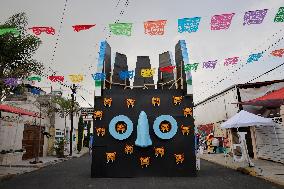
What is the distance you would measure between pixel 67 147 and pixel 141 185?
25.7 meters

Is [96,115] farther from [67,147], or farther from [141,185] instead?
[67,147]

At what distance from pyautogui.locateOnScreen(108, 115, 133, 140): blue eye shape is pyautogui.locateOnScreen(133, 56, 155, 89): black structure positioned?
3299 mm

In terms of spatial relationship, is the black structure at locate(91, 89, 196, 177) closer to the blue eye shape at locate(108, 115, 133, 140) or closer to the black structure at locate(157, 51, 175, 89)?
the blue eye shape at locate(108, 115, 133, 140)

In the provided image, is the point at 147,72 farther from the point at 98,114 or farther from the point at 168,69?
the point at 98,114

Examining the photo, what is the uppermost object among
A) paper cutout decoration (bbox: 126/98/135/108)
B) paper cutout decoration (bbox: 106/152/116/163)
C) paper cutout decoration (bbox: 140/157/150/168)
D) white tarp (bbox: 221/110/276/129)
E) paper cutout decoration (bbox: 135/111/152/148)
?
paper cutout decoration (bbox: 126/98/135/108)

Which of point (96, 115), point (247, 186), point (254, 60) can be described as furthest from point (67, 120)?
point (247, 186)

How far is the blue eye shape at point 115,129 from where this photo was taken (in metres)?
10.9

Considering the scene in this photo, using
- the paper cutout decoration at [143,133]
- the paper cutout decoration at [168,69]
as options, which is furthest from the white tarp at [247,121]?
the paper cutout decoration at [143,133]

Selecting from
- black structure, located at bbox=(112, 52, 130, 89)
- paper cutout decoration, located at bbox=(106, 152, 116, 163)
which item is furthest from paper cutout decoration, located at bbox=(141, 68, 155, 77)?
paper cutout decoration, located at bbox=(106, 152, 116, 163)

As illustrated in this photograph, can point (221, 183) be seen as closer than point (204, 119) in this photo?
Yes

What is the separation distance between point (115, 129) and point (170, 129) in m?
2.26

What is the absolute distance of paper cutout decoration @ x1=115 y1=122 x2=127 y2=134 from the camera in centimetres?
1105

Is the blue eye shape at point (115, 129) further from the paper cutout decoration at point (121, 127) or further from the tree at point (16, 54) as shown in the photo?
the tree at point (16, 54)

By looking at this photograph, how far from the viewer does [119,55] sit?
14.1m
